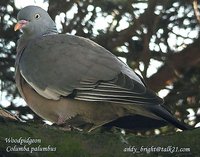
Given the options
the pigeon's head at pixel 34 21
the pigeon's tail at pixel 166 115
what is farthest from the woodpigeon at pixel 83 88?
the pigeon's head at pixel 34 21

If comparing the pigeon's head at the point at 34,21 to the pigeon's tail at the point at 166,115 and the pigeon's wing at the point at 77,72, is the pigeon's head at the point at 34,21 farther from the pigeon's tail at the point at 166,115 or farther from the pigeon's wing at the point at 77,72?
the pigeon's tail at the point at 166,115

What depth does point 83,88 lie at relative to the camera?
12.4 ft

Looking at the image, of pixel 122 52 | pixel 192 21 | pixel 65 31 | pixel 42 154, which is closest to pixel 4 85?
pixel 65 31

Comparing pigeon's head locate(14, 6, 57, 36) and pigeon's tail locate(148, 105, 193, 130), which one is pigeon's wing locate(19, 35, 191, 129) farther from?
pigeon's head locate(14, 6, 57, 36)

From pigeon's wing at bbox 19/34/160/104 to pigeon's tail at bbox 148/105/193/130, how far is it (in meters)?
0.10

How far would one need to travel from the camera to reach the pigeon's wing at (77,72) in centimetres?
360

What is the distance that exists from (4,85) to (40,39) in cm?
99

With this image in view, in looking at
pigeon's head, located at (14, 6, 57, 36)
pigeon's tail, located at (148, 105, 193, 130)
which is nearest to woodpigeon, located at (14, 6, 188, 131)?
pigeon's tail, located at (148, 105, 193, 130)

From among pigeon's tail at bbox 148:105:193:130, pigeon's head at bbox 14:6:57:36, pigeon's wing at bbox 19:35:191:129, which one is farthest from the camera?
pigeon's head at bbox 14:6:57:36

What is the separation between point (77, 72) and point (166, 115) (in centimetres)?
81

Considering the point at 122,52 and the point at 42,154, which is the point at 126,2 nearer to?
the point at 122,52

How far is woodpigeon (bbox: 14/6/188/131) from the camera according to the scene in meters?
3.56

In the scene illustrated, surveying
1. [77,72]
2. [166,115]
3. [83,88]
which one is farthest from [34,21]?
[166,115]

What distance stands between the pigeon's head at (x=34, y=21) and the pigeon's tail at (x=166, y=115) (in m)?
1.52
